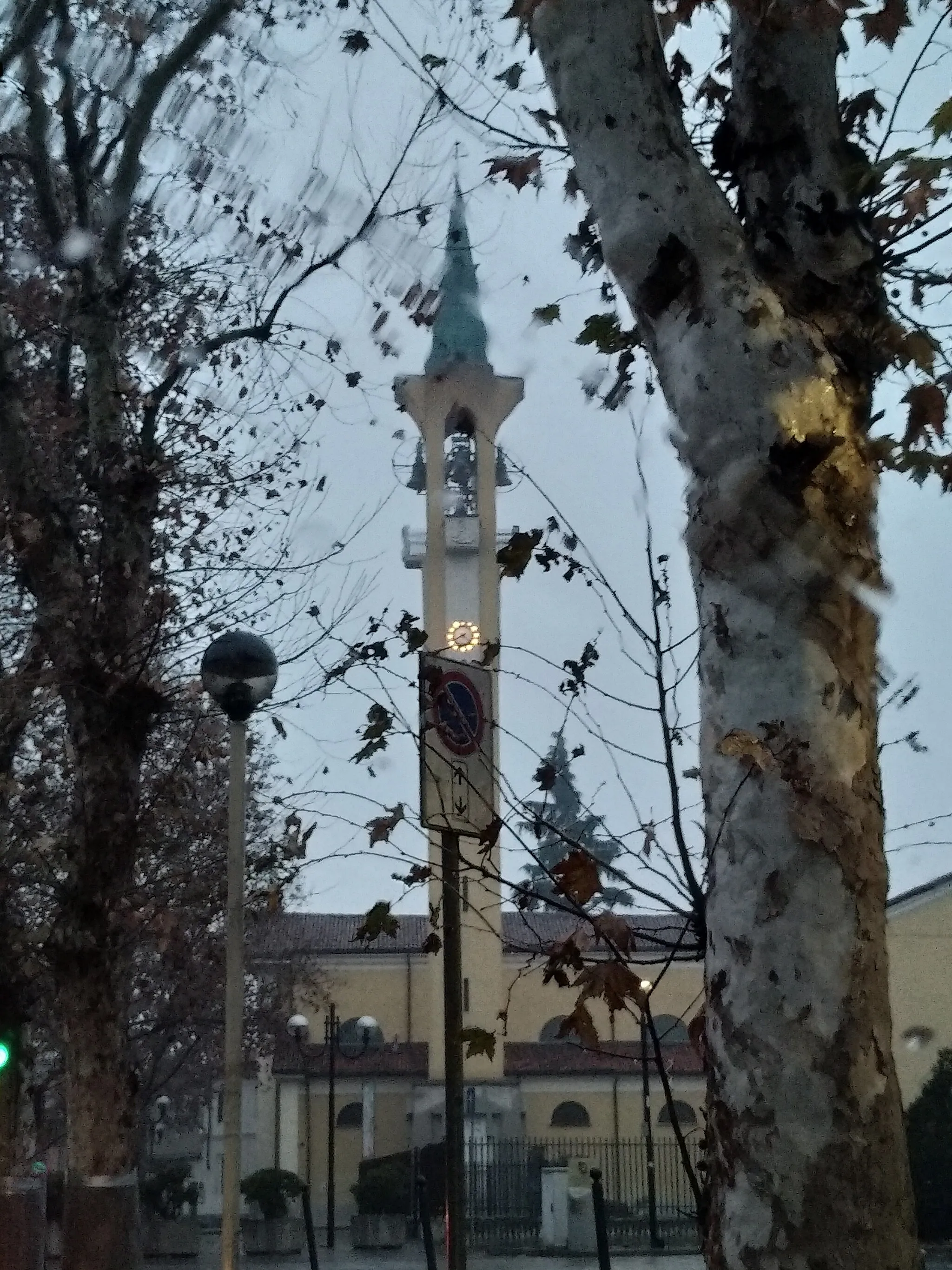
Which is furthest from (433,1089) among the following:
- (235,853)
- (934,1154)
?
(235,853)

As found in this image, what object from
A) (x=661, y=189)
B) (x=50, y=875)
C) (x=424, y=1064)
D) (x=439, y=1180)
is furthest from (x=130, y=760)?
(x=424, y=1064)

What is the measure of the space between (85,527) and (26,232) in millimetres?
2263

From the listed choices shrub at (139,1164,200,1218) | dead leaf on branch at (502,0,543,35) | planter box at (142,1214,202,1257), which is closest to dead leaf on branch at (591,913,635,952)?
dead leaf on branch at (502,0,543,35)

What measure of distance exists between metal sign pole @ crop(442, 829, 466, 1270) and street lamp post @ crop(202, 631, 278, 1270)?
85 cm

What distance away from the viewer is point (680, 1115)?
614 centimetres

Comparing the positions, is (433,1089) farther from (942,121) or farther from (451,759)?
(942,121)

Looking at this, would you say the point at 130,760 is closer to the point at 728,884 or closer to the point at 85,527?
the point at 85,527

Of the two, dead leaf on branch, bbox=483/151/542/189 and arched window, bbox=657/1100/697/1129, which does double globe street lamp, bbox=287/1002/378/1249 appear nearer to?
arched window, bbox=657/1100/697/1129

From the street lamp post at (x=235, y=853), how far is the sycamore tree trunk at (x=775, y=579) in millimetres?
2844

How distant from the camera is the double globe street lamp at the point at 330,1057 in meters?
28.0

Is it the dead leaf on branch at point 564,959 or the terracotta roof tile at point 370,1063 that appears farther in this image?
the terracotta roof tile at point 370,1063

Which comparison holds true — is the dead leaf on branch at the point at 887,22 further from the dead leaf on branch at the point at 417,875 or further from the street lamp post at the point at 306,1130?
the street lamp post at the point at 306,1130

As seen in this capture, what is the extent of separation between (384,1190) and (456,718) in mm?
27456

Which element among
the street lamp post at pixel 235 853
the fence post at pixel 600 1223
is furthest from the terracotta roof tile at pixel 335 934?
the street lamp post at pixel 235 853
